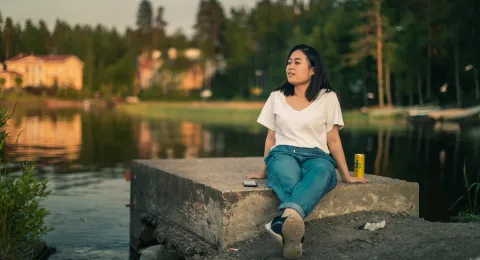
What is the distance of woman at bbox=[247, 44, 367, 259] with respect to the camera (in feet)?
23.0

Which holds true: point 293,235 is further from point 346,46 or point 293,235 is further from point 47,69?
point 346,46

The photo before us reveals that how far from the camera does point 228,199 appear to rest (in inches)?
277

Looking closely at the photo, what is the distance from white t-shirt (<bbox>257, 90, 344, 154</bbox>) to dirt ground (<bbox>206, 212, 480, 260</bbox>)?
0.77 meters

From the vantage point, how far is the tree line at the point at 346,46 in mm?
52000

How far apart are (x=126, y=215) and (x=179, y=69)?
348 ft

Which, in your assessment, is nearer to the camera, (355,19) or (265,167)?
(265,167)

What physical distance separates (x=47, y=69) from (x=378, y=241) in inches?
1793

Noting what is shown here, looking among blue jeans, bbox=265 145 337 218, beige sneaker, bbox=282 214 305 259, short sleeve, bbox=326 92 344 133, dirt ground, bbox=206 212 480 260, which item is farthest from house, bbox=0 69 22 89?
beige sneaker, bbox=282 214 305 259

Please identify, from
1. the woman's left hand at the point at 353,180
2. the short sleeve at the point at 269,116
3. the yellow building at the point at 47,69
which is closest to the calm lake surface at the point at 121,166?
the yellow building at the point at 47,69

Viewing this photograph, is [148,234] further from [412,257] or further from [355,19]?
[355,19]

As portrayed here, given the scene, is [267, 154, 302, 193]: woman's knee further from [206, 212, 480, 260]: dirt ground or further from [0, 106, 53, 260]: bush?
[0, 106, 53, 260]: bush

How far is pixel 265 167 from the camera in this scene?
7.89 metres

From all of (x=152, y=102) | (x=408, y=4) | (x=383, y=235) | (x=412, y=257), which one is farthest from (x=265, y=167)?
(x=152, y=102)

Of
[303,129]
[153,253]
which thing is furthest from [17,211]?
[303,129]
